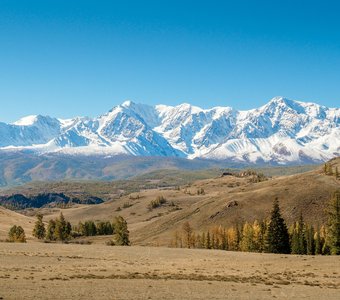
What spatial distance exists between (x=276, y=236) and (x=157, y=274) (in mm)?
49048

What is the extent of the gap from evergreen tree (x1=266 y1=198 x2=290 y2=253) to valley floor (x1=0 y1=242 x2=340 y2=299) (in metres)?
16.0

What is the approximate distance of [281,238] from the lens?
339ft

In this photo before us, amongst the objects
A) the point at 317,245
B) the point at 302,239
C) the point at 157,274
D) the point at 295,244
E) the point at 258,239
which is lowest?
the point at 317,245

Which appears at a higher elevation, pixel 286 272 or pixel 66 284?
pixel 66 284

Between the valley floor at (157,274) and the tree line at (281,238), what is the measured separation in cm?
1682

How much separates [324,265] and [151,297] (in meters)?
36.3

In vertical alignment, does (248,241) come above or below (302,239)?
below

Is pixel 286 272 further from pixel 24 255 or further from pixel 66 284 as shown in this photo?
pixel 24 255

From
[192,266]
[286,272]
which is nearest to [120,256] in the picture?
[192,266]

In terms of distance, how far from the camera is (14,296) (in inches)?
1671

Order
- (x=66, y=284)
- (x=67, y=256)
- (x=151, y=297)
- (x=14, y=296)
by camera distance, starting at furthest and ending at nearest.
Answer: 1. (x=67, y=256)
2. (x=66, y=284)
3. (x=151, y=297)
4. (x=14, y=296)

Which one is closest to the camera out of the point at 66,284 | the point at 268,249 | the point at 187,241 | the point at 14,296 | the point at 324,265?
the point at 14,296

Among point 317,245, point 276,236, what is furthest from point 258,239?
point 276,236

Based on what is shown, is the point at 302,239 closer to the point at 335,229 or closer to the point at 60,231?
the point at 335,229
